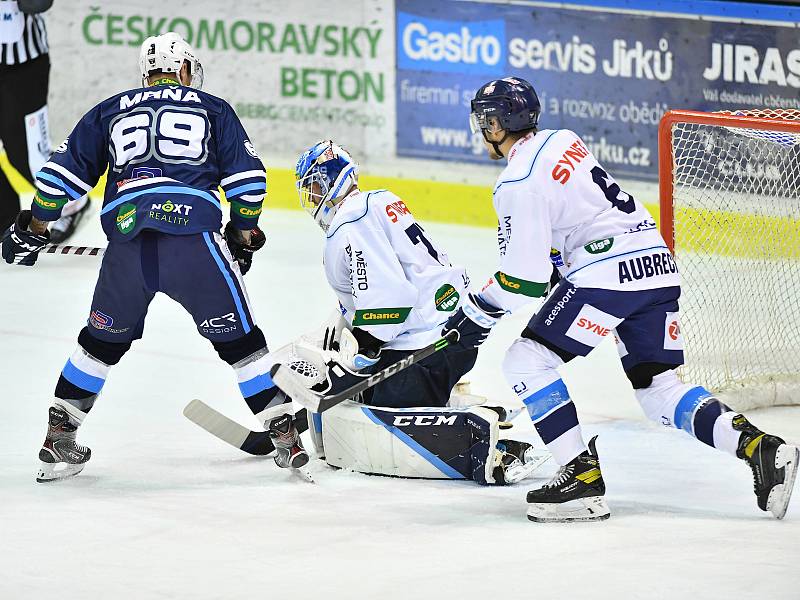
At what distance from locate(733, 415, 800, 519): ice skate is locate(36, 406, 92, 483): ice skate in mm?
1690

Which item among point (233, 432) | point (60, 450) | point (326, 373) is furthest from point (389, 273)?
point (60, 450)

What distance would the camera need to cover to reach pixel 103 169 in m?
4.37

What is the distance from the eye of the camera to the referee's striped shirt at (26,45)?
7.89 m

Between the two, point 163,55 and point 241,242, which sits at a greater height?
point 163,55

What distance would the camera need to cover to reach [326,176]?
424 centimetres

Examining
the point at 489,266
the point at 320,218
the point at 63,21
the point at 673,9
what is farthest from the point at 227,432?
the point at 63,21

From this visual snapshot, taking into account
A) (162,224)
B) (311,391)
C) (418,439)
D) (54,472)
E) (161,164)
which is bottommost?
(54,472)

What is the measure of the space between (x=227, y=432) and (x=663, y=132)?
1651 mm

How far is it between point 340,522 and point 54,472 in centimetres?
88

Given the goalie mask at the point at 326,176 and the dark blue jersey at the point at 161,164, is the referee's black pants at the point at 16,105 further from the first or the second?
the goalie mask at the point at 326,176

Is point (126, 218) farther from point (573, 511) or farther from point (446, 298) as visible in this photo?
point (573, 511)

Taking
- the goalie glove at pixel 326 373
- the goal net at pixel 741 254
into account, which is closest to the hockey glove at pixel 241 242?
the goalie glove at pixel 326 373

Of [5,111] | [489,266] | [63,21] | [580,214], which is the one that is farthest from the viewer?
[63,21]

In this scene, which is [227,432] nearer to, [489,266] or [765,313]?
[765,313]
